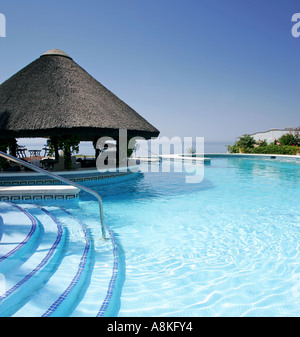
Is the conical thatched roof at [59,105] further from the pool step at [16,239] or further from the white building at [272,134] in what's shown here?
the white building at [272,134]

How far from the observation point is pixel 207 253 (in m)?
4.02

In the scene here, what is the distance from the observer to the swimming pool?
2.78m

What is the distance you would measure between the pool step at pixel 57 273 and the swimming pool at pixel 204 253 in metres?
0.20

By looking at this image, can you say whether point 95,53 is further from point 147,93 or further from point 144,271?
point 144,271

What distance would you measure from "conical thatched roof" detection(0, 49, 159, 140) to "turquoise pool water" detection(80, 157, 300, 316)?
149 inches

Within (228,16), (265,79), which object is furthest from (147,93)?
(228,16)

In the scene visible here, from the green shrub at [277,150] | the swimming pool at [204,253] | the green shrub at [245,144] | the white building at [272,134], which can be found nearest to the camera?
the swimming pool at [204,253]

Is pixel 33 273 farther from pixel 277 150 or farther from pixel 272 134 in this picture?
pixel 272 134

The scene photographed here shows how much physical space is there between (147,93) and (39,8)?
1763 centimetres

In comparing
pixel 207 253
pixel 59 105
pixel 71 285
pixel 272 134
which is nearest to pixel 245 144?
pixel 272 134

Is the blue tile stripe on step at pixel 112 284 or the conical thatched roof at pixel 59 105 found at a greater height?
the conical thatched roof at pixel 59 105

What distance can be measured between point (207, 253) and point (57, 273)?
92.8 inches

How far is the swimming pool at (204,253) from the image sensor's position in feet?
9.12

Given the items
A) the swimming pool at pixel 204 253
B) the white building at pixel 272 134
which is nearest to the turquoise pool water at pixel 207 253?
the swimming pool at pixel 204 253
